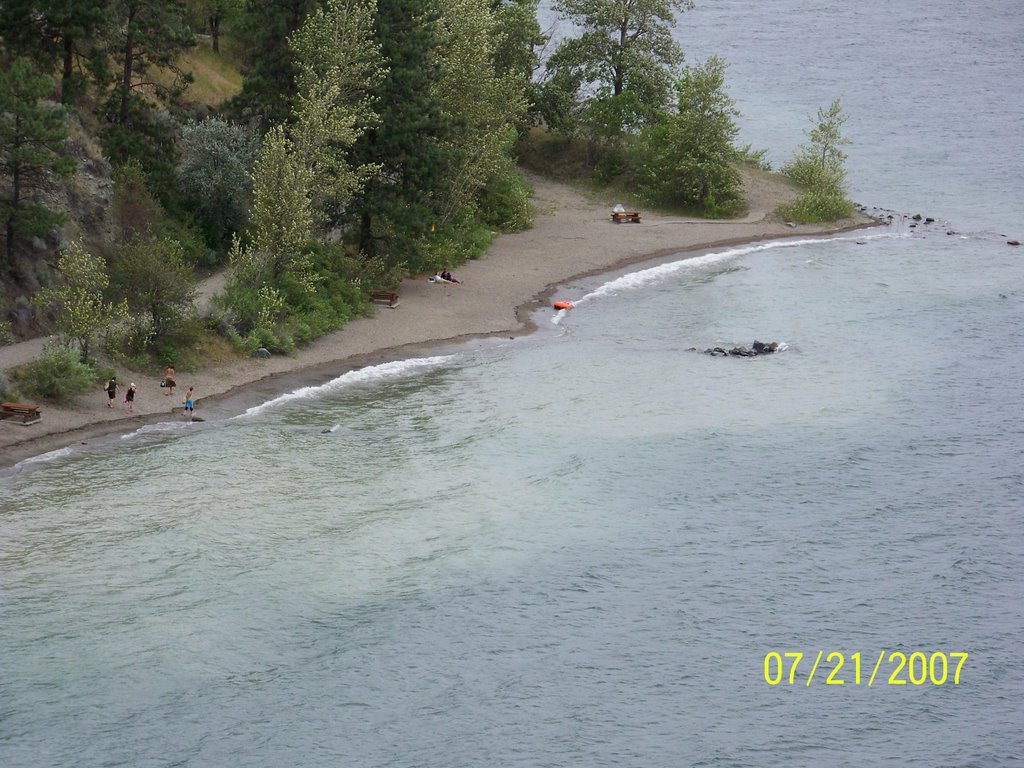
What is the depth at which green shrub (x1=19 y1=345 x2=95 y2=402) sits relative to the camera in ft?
157

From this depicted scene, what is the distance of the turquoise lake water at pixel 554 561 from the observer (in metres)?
31.5

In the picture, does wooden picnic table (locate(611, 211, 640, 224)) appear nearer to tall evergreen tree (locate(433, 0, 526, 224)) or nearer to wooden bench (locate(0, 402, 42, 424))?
tall evergreen tree (locate(433, 0, 526, 224))

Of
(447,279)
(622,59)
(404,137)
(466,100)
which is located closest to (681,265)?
(447,279)

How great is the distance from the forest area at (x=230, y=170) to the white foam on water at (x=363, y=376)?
4129 mm

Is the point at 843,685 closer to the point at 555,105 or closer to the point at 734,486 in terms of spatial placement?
the point at 734,486

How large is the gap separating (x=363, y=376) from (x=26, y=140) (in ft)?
57.9

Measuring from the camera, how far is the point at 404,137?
6594 centimetres

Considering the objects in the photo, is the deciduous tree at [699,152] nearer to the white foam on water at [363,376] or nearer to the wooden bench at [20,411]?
the white foam on water at [363,376]

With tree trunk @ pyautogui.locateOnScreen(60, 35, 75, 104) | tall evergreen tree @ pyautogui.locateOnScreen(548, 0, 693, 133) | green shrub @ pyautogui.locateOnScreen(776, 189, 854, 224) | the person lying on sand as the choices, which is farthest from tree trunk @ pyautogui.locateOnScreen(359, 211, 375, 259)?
green shrub @ pyautogui.locateOnScreen(776, 189, 854, 224)

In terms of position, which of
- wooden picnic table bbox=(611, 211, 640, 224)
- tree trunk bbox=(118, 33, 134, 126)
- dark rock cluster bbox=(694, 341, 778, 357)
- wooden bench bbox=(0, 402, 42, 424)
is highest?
tree trunk bbox=(118, 33, 134, 126)

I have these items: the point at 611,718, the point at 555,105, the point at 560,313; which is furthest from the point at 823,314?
the point at 611,718
